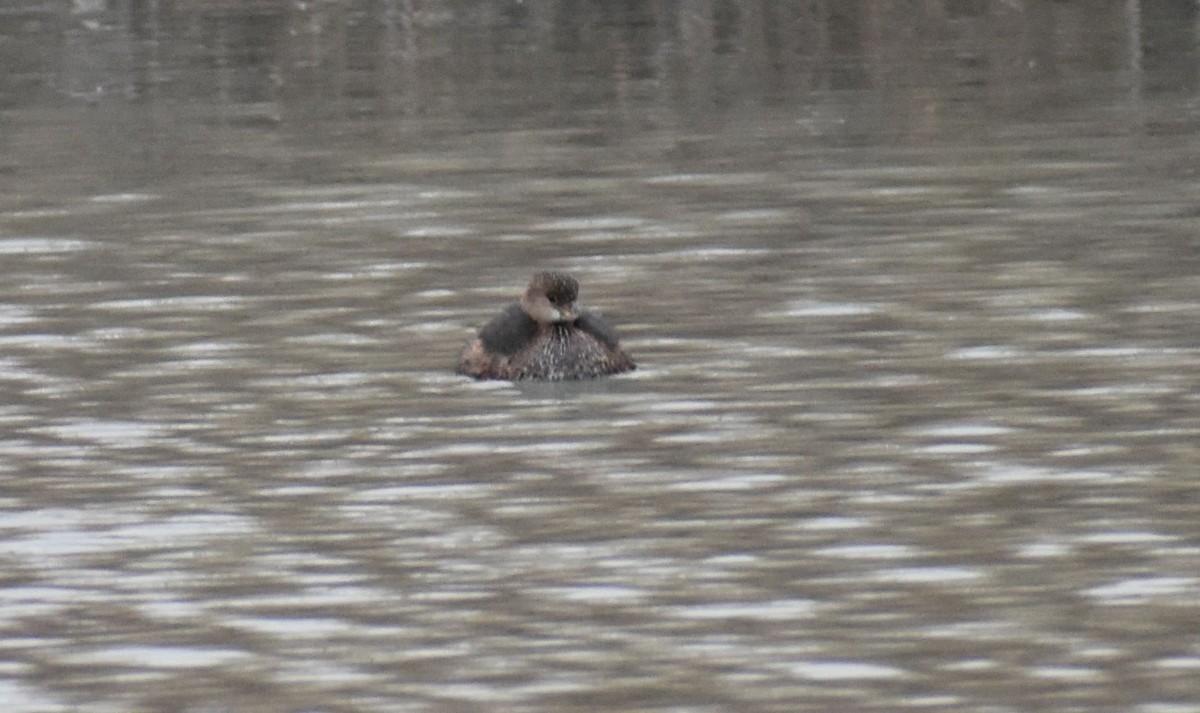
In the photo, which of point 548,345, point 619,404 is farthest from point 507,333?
point 619,404

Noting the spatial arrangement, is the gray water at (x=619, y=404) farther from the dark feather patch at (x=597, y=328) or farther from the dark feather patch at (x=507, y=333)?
the dark feather patch at (x=507, y=333)

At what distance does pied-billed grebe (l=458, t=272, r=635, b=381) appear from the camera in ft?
43.9

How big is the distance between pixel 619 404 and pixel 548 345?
0.79 metres

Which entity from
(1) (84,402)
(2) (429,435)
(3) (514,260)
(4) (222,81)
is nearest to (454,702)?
(2) (429,435)

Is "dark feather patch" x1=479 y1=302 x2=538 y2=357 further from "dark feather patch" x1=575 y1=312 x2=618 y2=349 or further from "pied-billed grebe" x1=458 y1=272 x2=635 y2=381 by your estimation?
"dark feather patch" x1=575 y1=312 x2=618 y2=349

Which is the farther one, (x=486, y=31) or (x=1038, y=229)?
(x=486, y=31)

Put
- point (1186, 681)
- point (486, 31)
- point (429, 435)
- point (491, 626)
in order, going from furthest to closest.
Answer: point (486, 31), point (429, 435), point (491, 626), point (1186, 681)

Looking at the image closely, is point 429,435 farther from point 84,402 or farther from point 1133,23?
point 1133,23

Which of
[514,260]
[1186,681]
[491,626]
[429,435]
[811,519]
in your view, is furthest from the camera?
[514,260]

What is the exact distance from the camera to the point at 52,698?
8719 mm

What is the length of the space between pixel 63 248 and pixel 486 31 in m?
11.9

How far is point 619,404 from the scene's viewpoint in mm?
12789

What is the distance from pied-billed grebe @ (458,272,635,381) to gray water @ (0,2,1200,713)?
0.15 meters

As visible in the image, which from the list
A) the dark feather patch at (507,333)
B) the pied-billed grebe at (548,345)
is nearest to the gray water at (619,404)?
the pied-billed grebe at (548,345)
